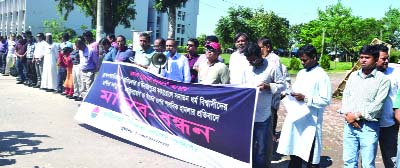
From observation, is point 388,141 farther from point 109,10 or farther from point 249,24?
point 109,10

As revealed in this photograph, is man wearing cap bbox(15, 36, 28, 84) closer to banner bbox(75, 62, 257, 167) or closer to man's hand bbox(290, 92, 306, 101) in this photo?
banner bbox(75, 62, 257, 167)

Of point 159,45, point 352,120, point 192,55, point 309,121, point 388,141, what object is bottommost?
point 388,141

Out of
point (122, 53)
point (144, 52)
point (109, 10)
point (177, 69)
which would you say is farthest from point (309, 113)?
point (109, 10)

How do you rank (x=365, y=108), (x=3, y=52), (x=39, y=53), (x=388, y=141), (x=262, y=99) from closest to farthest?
(x=365, y=108)
(x=388, y=141)
(x=262, y=99)
(x=39, y=53)
(x=3, y=52)

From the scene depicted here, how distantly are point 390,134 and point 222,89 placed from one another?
1.99 meters

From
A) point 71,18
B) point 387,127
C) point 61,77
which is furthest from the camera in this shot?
point 71,18

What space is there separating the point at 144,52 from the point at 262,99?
3193 millimetres

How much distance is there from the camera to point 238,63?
20.3 ft

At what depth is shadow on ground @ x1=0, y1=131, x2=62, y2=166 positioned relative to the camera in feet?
18.5

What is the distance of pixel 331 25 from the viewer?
128ft

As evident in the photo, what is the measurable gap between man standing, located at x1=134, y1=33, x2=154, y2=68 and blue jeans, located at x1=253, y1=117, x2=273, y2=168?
3.01 m

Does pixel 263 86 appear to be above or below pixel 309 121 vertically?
above

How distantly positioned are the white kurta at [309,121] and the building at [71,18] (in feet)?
155

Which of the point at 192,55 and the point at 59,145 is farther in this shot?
the point at 192,55
